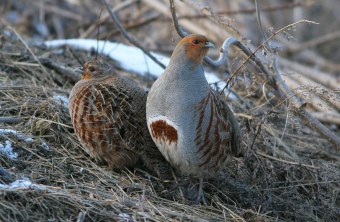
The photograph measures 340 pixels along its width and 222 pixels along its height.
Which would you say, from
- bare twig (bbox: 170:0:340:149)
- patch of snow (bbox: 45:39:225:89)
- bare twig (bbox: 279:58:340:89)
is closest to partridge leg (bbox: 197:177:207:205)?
bare twig (bbox: 170:0:340:149)

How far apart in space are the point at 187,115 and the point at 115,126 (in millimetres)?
537

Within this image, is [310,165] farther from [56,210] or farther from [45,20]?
[45,20]

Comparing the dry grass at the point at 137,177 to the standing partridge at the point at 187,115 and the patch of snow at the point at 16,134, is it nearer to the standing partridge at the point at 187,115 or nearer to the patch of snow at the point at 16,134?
the patch of snow at the point at 16,134

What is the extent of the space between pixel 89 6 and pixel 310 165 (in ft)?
17.8

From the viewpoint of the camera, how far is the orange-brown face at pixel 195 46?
12.6 feet

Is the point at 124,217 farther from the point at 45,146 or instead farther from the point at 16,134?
the point at 16,134

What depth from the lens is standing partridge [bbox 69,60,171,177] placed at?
157 inches

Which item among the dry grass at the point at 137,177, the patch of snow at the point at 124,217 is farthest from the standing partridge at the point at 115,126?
the patch of snow at the point at 124,217

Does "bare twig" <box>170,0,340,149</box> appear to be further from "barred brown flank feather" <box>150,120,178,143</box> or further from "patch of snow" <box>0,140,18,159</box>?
"patch of snow" <box>0,140,18,159</box>

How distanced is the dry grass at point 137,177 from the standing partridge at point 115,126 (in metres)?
0.12

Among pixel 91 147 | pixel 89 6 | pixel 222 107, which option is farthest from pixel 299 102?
pixel 89 6

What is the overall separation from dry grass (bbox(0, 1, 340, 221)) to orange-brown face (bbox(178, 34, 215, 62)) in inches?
29.7

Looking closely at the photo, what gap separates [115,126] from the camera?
13.0 feet

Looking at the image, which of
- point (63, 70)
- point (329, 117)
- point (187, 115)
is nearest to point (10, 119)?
point (63, 70)
